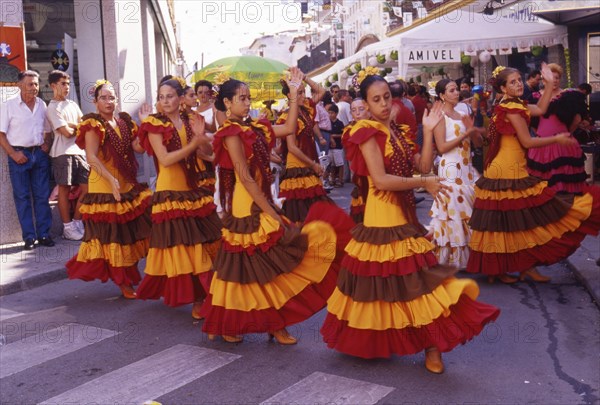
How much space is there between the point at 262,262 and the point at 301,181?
313 cm

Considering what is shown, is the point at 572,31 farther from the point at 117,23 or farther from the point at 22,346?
the point at 22,346

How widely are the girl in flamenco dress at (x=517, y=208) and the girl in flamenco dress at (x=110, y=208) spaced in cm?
342

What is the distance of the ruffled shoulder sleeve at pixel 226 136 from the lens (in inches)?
214

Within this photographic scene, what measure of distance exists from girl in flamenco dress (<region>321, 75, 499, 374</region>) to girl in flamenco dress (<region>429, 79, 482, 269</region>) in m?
2.33

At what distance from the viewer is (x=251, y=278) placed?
5379 millimetres

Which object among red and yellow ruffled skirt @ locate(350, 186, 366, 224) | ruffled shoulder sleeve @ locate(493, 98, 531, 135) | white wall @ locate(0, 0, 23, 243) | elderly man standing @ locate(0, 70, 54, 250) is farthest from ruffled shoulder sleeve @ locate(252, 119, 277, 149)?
white wall @ locate(0, 0, 23, 243)

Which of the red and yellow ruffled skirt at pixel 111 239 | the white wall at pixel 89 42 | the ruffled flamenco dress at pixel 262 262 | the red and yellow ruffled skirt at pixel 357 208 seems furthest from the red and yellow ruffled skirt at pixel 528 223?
the white wall at pixel 89 42

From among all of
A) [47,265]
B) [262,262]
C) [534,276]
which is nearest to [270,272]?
[262,262]

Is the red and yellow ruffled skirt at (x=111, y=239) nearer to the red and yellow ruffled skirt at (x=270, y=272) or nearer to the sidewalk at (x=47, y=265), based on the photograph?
the sidewalk at (x=47, y=265)

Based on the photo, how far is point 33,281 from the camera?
8273 millimetres

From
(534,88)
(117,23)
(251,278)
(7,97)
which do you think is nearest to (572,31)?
(534,88)

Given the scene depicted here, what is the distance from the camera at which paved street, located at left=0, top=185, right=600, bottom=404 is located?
15.2ft

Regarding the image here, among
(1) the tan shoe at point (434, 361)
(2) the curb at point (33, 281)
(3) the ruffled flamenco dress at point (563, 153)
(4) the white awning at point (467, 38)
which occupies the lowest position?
(1) the tan shoe at point (434, 361)

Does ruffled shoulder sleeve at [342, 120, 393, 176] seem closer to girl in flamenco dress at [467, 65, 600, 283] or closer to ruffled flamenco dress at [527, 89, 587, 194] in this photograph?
girl in flamenco dress at [467, 65, 600, 283]
